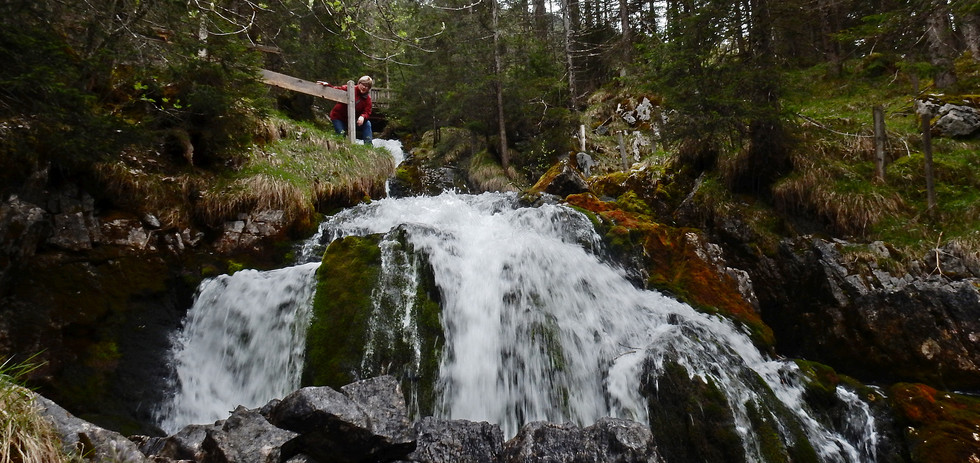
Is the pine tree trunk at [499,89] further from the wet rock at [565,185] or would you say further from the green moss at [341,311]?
the green moss at [341,311]

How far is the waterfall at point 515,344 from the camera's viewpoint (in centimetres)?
507

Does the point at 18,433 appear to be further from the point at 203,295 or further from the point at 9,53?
the point at 203,295

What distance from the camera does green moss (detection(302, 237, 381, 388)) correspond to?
220 inches

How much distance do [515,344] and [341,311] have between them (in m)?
2.48

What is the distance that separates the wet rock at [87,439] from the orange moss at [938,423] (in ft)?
23.1

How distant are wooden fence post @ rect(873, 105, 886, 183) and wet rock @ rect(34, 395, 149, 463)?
10.8m

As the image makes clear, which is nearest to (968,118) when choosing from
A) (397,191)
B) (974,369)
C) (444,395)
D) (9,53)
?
(974,369)

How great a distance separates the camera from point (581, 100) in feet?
75.3

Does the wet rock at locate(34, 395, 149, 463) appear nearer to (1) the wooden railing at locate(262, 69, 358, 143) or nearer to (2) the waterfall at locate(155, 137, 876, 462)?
(2) the waterfall at locate(155, 137, 876, 462)

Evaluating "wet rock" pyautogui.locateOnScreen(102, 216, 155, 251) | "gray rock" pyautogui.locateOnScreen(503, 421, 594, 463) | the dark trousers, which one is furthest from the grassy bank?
"gray rock" pyautogui.locateOnScreen(503, 421, 594, 463)

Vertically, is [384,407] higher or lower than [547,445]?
higher

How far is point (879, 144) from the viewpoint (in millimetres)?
7621

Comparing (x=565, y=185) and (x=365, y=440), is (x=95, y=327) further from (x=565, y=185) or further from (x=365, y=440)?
(x=565, y=185)

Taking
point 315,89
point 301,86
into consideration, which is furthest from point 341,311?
point 315,89
